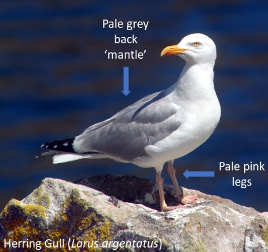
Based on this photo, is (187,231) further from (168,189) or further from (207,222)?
(168,189)

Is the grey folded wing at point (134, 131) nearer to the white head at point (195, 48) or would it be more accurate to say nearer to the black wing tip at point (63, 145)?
the black wing tip at point (63, 145)

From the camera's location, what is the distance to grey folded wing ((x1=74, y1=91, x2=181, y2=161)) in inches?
294

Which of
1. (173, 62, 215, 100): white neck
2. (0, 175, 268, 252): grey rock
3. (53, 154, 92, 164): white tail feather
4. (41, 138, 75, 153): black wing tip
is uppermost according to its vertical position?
(173, 62, 215, 100): white neck

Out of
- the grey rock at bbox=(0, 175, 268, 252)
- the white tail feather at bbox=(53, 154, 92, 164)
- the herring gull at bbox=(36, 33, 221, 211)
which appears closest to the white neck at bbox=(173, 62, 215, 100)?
the herring gull at bbox=(36, 33, 221, 211)

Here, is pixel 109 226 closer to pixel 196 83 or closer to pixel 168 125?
pixel 168 125

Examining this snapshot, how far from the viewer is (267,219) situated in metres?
6.41

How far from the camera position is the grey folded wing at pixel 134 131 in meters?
7.46

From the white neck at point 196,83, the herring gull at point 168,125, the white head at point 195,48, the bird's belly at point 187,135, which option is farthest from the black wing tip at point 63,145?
the white head at point 195,48

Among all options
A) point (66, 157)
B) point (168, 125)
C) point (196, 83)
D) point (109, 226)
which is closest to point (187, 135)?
point (168, 125)

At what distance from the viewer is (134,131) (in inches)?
300

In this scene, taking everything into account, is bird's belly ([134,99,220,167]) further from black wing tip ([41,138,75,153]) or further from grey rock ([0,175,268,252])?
grey rock ([0,175,268,252])

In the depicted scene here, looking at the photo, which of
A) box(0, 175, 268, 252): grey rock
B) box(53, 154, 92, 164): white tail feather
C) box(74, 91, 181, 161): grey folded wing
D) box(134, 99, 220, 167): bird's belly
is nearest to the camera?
box(0, 175, 268, 252): grey rock

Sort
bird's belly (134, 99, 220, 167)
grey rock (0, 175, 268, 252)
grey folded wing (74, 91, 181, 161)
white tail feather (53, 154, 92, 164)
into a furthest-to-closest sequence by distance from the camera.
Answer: white tail feather (53, 154, 92, 164) < grey folded wing (74, 91, 181, 161) < bird's belly (134, 99, 220, 167) < grey rock (0, 175, 268, 252)

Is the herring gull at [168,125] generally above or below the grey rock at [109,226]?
above
